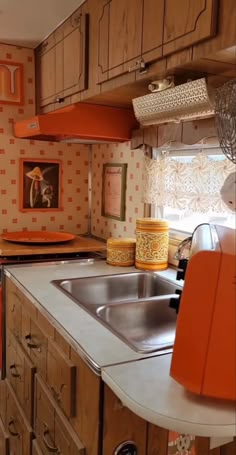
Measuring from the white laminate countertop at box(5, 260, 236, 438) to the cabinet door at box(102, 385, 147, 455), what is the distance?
9 centimetres

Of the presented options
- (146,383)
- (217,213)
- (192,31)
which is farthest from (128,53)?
(146,383)

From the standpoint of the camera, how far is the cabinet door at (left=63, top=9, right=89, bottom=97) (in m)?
1.78

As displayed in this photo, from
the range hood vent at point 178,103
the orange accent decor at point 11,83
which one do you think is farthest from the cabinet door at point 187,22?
the orange accent decor at point 11,83

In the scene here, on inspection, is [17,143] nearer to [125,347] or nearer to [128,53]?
[128,53]

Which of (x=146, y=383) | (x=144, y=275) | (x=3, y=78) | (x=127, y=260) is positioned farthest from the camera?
(x=3, y=78)

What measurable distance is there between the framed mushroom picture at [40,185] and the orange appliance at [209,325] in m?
1.92

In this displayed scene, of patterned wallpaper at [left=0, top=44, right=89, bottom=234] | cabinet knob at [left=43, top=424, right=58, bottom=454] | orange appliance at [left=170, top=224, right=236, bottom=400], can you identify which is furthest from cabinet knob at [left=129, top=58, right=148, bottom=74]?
patterned wallpaper at [left=0, top=44, right=89, bottom=234]

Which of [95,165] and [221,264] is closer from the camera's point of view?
[221,264]

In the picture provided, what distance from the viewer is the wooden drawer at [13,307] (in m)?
1.74

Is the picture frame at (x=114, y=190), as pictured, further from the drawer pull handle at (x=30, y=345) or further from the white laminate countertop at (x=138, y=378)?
the drawer pull handle at (x=30, y=345)

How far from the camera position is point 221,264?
843 millimetres

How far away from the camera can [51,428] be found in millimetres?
1316

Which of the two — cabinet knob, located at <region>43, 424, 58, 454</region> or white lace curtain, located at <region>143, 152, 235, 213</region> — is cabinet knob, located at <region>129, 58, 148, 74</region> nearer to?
white lace curtain, located at <region>143, 152, 235, 213</region>

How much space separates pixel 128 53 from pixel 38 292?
967 millimetres
